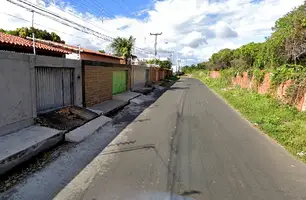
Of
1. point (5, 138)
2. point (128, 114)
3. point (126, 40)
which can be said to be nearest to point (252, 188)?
point (5, 138)

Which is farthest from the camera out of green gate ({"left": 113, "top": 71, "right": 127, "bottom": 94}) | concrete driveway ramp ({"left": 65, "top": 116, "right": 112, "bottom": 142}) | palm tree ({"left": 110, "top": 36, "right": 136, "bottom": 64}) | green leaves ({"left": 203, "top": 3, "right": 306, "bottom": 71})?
palm tree ({"left": 110, "top": 36, "right": 136, "bottom": 64})

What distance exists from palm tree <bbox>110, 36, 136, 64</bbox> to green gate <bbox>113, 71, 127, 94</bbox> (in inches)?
185

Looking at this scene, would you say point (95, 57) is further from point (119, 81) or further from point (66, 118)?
point (66, 118)

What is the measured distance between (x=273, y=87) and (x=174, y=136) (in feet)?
26.7

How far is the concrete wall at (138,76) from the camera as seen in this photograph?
1883 cm

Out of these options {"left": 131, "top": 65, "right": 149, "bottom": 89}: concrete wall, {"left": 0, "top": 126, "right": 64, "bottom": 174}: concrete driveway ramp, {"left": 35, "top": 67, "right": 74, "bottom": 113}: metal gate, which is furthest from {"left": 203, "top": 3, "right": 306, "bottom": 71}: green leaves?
{"left": 0, "top": 126, "right": 64, "bottom": 174}: concrete driveway ramp

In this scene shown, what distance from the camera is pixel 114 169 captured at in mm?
4281

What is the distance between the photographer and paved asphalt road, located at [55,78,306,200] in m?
3.52

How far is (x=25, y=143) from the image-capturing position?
4809mm

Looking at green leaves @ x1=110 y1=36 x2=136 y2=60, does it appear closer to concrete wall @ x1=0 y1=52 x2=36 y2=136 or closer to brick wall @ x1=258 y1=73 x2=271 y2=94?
brick wall @ x1=258 y1=73 x2=271 y2=94

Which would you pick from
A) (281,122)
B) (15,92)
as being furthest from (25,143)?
(281,122)

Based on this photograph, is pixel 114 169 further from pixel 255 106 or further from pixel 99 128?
pixel 255 106

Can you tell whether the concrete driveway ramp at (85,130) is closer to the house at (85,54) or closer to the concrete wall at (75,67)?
the concrete wall at (75,67)

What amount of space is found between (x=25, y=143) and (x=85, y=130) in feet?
6.97
